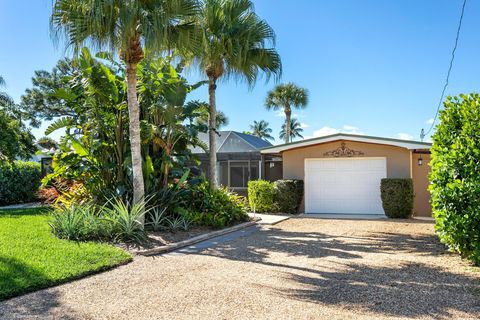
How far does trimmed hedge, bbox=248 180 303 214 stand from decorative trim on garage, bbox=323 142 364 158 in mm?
1622

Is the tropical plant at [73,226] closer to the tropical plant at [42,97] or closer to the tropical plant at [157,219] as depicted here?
the tropical plant at [157,219]

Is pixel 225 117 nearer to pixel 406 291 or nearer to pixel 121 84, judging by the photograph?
pixel 121 84

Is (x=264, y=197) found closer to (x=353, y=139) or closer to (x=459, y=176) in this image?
(x=353, y=139)

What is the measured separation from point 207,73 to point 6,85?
38.9ft

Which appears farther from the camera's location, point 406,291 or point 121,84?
point 121,84

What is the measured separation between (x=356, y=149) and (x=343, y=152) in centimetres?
49

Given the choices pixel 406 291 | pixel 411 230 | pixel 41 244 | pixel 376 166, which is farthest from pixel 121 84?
pixel 376 166

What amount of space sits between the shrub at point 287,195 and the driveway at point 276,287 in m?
6.44

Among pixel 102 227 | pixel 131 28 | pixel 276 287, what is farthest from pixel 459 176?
pixel 102 227

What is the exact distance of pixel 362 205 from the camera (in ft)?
45.3

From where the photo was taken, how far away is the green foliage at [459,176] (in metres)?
5.23

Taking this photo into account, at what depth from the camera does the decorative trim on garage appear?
1381 cm

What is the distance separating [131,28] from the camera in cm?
703

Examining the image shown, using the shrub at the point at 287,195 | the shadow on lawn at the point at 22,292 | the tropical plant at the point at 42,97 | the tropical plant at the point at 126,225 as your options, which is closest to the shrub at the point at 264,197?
the shrub at the point at 287,195
